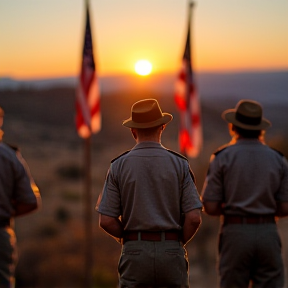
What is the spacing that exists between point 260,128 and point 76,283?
1723cm

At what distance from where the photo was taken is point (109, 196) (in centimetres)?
520

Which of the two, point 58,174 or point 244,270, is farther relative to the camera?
point 58,174

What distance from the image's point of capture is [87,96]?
12.4 m

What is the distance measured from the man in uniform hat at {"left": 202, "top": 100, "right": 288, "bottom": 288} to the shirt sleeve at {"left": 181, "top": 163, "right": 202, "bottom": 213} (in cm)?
109

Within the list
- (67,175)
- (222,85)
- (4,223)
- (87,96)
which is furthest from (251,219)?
(222,85)

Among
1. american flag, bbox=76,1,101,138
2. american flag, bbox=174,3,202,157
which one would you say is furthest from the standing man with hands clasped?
american flag, bbox=174,3,202,157

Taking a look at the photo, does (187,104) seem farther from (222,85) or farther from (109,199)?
(222,85)

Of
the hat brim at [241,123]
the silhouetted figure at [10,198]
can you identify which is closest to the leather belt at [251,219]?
the hat brim at [241,123]

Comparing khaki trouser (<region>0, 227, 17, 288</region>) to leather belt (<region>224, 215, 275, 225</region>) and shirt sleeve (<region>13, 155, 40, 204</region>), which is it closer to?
shirt sleeve (<region>13, 155, 40, 204</region>)

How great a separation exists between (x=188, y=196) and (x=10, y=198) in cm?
152

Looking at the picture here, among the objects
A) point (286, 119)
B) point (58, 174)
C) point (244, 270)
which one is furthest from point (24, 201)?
point (286, 119)

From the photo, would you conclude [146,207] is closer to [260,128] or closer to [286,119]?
[260,128]

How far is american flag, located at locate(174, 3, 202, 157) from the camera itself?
12844 mm

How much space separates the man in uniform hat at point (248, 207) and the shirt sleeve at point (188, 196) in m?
1.09
